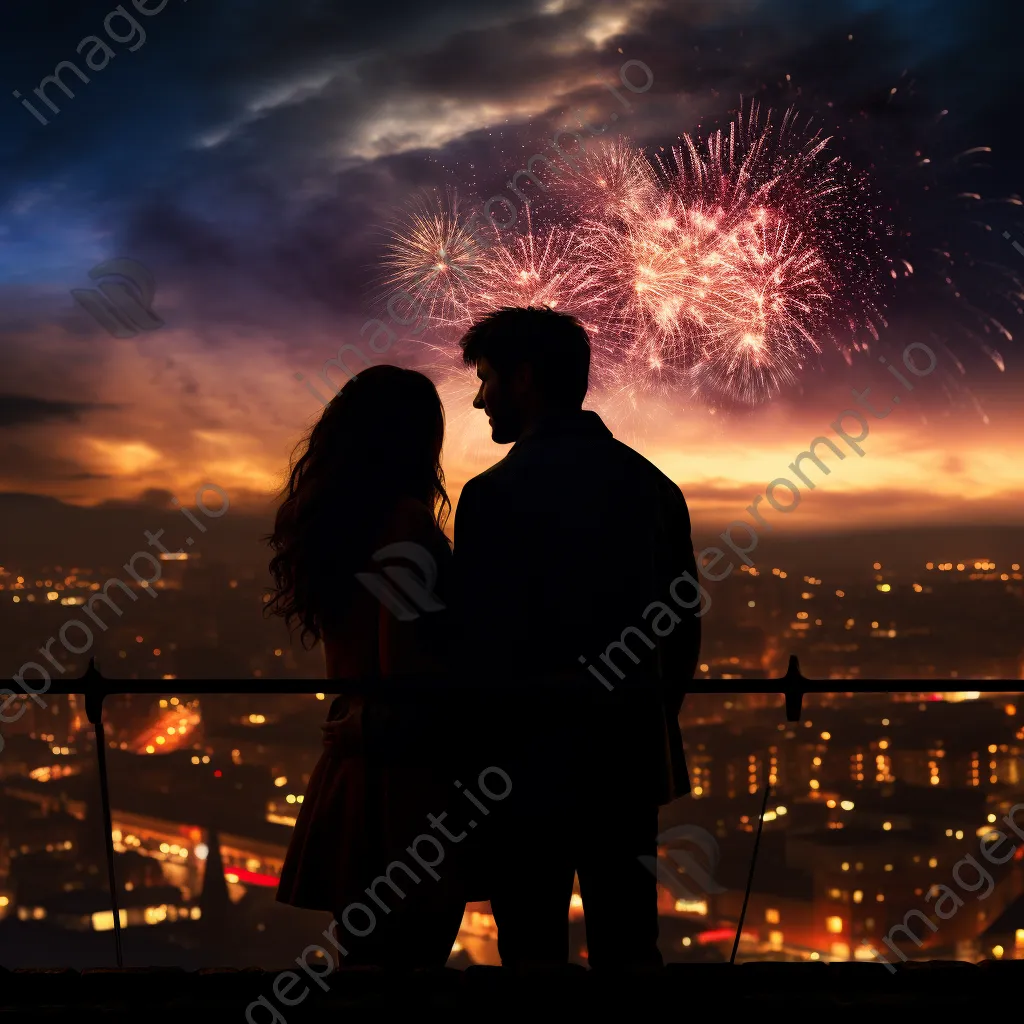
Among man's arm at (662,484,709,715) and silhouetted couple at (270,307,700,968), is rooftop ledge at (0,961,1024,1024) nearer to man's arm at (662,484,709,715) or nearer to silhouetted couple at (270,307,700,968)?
silhouetted couple at (270,307,700,968)

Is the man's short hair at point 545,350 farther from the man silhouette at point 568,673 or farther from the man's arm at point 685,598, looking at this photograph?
the man's arm at point 685,598

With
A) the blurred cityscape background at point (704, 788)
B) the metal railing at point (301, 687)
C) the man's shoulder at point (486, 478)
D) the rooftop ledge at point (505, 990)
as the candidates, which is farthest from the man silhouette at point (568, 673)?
the blurred cityscape background at point (704, 788)

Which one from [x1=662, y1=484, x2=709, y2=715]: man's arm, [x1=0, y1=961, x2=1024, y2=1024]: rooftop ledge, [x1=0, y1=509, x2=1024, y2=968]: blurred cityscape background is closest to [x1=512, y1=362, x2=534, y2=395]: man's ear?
[x1=662, y1=484, x2=709, y2=715]: man's arm

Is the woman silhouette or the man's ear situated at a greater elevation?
the man's ear

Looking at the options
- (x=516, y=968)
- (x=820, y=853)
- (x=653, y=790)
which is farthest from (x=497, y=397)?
(x=820, y=853)

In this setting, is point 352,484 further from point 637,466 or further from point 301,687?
point 637,466

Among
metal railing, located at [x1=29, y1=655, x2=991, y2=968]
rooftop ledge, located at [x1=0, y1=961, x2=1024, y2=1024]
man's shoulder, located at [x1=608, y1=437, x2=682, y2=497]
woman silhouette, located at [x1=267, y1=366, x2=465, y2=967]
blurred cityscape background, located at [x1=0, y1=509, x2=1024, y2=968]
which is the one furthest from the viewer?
blurred cityscape background, located at [x1=0, y1=509, x2=1024, y2=968]
